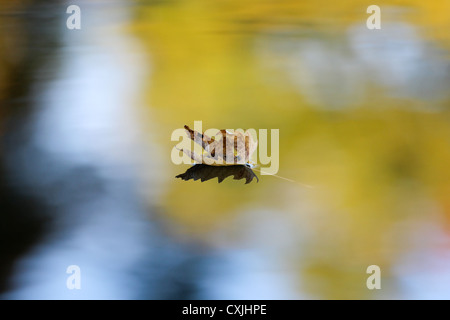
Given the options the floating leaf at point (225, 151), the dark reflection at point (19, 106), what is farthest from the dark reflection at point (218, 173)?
the dark reflection at point (19, 106)

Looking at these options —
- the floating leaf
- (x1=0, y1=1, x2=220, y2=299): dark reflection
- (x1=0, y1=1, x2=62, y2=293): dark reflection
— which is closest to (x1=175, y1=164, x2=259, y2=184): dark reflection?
the floating leaf

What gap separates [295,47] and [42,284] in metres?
1.04

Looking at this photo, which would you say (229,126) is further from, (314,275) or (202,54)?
(314,275)

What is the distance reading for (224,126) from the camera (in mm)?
1288

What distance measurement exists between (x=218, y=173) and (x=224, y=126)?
0.19 metres

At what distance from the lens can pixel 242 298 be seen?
0.87 m

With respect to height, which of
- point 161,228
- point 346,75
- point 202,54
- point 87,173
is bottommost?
point 161,228

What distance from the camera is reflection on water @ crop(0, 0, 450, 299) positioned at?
0.92 metres

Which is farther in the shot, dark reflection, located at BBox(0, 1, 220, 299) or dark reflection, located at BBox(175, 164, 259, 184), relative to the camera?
dark reflection, located at BBox(175, 164, 259, 184)

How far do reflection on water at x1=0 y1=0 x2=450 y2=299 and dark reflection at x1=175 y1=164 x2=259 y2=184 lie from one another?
0.03 meters

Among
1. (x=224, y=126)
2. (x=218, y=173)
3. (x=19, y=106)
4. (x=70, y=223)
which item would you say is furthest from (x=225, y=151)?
(x=19, y=106)

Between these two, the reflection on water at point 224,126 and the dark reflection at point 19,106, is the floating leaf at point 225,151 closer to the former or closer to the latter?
the reflection on water at point 224,126

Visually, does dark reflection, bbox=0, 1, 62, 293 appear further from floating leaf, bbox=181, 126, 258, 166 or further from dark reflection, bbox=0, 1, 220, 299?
floating leaf, bbox=181, 126, 258, 166
